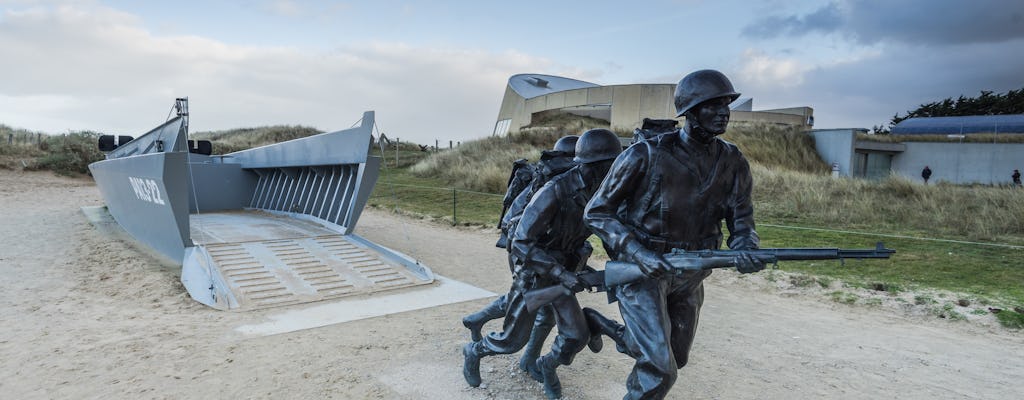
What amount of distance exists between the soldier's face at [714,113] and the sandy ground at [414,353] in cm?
225

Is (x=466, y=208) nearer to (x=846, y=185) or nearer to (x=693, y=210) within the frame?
(x=846, y=185)

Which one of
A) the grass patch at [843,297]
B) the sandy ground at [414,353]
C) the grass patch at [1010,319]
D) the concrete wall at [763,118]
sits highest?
the concrete wall at [763,118]

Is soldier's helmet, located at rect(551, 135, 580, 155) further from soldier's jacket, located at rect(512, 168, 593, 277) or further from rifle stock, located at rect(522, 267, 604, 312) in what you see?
rifle stock, located at rect(522, 267, 604, 312)

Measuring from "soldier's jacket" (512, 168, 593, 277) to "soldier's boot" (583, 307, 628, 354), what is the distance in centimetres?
39

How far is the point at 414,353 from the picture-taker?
540 cm

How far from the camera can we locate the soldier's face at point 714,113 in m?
3.20

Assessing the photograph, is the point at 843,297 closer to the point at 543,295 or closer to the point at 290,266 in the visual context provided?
the point at 543,295

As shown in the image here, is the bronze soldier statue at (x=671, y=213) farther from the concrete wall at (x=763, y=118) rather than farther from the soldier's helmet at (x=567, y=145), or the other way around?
the concrete wall at (x=763, y=118)

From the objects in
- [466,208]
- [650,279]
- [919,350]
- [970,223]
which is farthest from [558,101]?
[650,279]

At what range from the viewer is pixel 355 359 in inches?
206

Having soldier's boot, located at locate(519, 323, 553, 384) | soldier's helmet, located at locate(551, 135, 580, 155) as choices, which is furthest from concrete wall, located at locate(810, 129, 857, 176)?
soldier's boot, located at locate(519, 323, 553, 384)

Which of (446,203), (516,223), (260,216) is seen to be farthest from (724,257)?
(446,203)

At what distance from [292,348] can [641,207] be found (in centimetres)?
378

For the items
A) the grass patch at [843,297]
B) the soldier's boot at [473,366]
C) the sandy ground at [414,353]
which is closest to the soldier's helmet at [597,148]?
the soldier's boot at [473,366]
